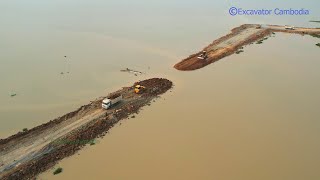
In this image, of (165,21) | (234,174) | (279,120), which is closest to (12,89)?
(234,174)

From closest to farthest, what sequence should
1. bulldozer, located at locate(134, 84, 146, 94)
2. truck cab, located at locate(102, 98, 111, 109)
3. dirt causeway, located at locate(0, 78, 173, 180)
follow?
1. dirt causeway, located at locate(0, 78, 173, 180)
2. truck cab, located at locate(102, 98, 111, 109)
3. bulldozer, located at locate(134, 84, 146, 94)

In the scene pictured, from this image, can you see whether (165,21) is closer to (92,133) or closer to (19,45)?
(19,45)

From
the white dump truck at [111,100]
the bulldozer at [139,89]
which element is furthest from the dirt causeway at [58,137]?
the bulldozer at [139,89]

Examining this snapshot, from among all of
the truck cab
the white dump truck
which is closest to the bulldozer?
the white dump truck

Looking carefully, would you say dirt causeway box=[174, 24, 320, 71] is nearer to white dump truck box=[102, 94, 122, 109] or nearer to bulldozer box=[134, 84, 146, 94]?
bulldozer box=[134, 84, 146, 94]

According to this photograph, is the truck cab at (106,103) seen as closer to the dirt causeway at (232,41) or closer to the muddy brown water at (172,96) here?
the muddy brown water at (172,96)

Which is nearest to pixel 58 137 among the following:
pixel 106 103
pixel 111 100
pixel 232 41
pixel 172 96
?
pixel 106 103
